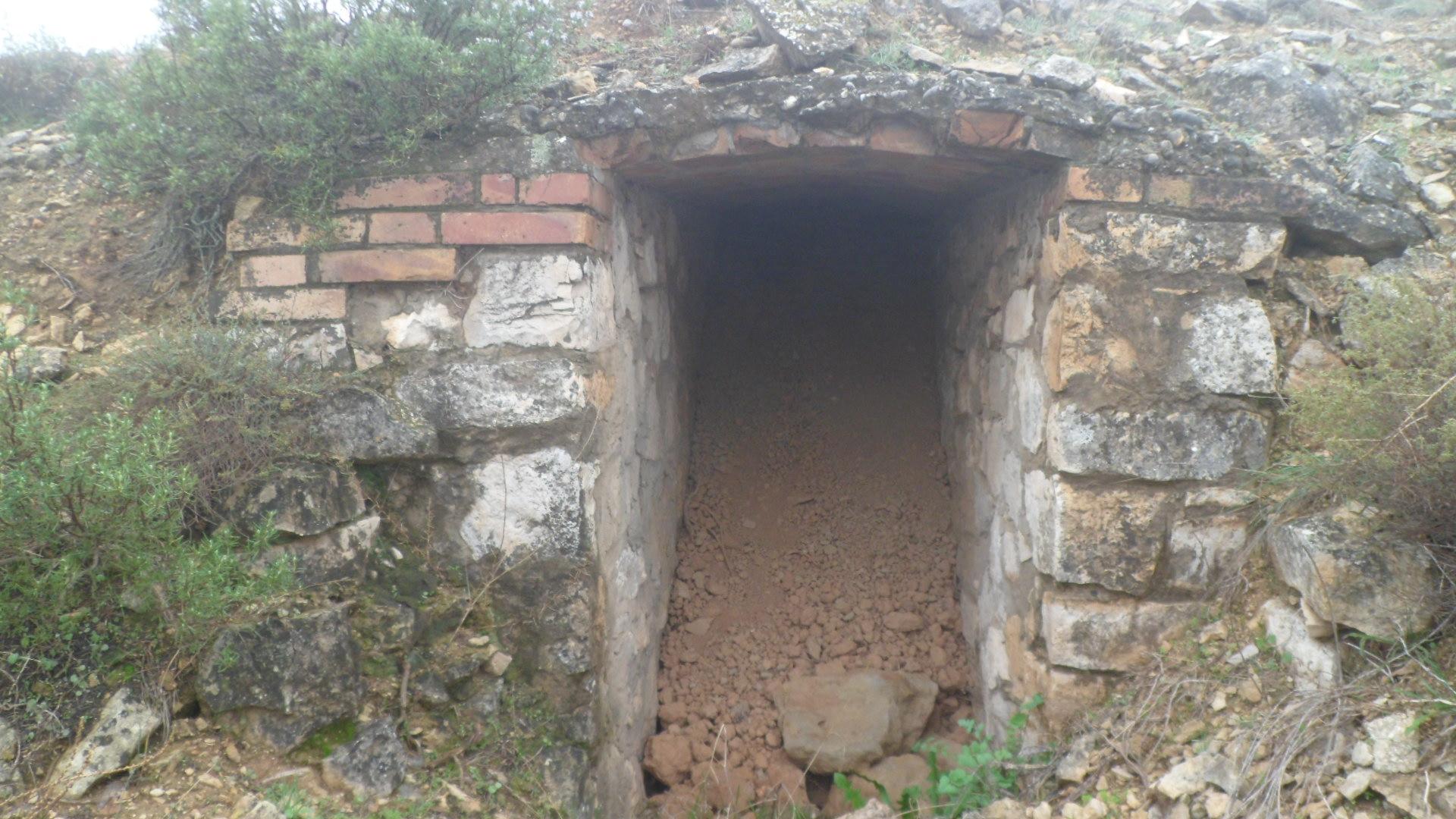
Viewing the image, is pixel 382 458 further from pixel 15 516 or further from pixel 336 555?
pixel 15 516

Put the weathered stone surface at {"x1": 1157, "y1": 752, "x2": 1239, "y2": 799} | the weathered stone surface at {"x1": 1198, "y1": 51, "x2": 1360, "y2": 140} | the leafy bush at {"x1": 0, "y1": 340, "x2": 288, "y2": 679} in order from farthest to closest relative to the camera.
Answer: the weathered stone surface at {"x1": 1198, "y1": 51, "x2": 1360, "y2": 140} → the weathered stone surface at {"x1": 1157, "y1": 752, "x2": 1239, "y2": 799} → the leafy bush at {"x1": 0, "y1": 340, "x2": 288, "y2": 679}

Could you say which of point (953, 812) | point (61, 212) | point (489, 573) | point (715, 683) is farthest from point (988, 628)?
point (61, 212)

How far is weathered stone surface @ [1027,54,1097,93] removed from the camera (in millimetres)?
2230

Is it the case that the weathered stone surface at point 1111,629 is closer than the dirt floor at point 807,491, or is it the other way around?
the weathered stone surface at point 1111,629

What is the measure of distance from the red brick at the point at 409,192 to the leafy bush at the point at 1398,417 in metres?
1.88

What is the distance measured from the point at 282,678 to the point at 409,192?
3.63ft

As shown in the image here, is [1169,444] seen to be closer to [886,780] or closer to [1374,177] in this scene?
[1374,177]

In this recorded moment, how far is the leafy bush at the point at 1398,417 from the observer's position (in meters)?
1.68

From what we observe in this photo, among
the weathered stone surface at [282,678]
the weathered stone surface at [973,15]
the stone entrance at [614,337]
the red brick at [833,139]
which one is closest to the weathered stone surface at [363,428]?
the stone entrance at [614,337]

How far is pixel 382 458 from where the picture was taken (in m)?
2.10

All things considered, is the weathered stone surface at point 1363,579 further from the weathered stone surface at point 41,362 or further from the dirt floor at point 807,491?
the weathered stone surface at point 41,362

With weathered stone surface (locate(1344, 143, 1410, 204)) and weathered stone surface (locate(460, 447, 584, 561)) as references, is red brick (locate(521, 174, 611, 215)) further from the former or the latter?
weathered stone surface (locate(1344, 143, 1410, 204))

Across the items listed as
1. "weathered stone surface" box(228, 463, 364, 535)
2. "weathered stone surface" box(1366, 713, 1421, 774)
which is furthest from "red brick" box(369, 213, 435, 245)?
"weathered stone surface" box(1366, 713, 1421, 774)

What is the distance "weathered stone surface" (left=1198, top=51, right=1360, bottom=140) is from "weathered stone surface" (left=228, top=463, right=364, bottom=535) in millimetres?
2527
